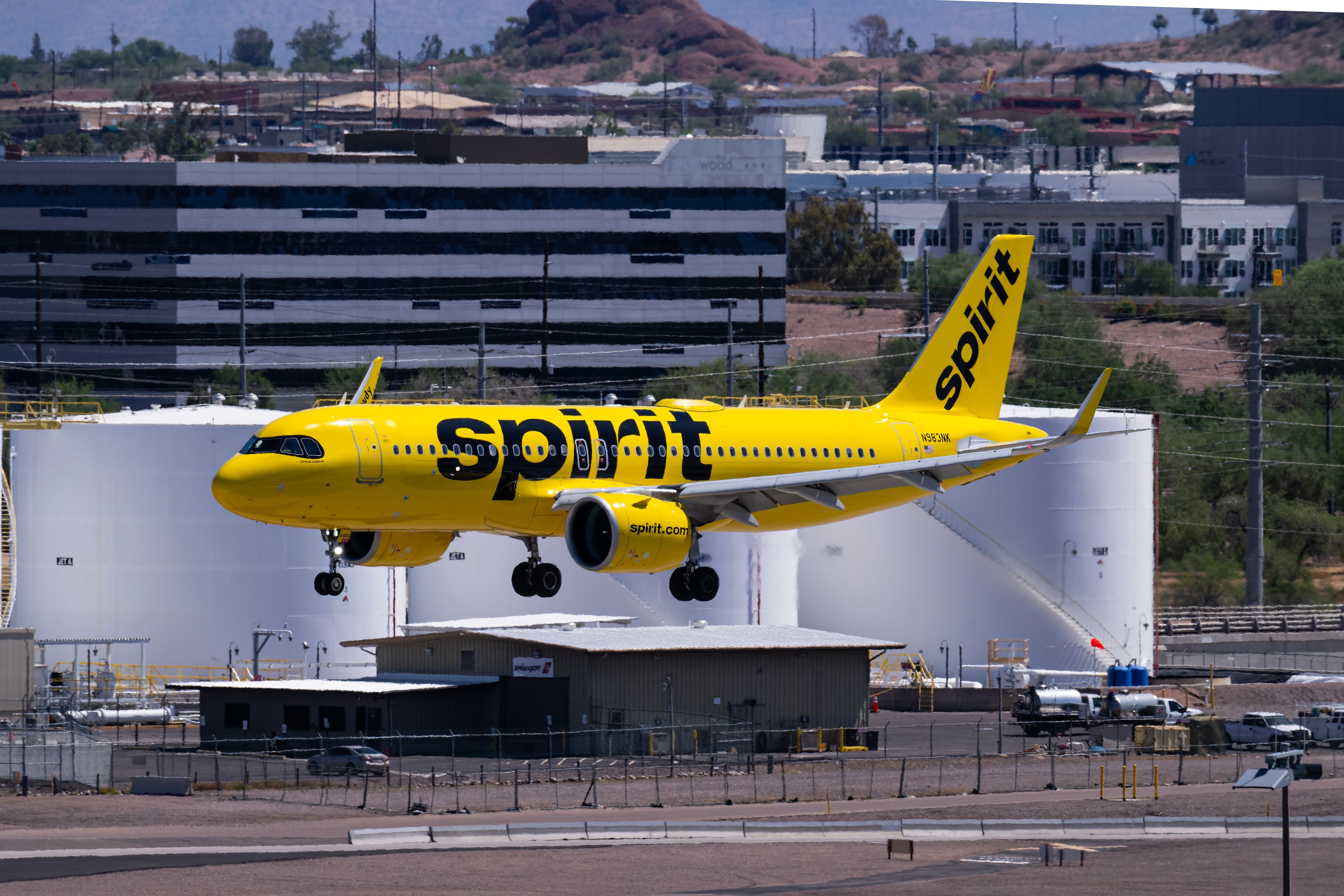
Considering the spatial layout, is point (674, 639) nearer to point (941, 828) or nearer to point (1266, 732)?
point (941, 828)

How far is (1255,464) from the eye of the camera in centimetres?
13450

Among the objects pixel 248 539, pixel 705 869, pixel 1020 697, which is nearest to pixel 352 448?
pixel 705 869

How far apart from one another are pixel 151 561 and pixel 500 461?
45.2 meters

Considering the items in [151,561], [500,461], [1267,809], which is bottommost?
[1267,809]

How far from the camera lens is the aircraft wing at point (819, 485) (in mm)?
62750

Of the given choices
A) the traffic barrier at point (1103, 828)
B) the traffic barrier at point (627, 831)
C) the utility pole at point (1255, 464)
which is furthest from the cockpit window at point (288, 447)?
the utility pole at point (1255, 464)

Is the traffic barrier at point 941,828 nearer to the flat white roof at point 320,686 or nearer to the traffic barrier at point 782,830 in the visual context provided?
the traffic barrier at point 782,830

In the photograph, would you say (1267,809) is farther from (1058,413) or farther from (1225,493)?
(1225,493)

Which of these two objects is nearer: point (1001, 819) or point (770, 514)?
point (770, 514)

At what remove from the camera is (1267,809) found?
87062 mm

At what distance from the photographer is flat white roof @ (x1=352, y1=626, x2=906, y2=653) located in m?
104

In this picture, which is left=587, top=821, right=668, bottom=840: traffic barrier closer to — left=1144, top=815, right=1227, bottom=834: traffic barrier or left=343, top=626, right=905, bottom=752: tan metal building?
left=1144, top=815, right=1227, bottom=834: traffic barrier

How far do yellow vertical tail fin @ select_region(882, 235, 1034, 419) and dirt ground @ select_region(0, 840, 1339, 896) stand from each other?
53.1 ft

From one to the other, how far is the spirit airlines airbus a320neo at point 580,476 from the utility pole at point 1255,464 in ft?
220
